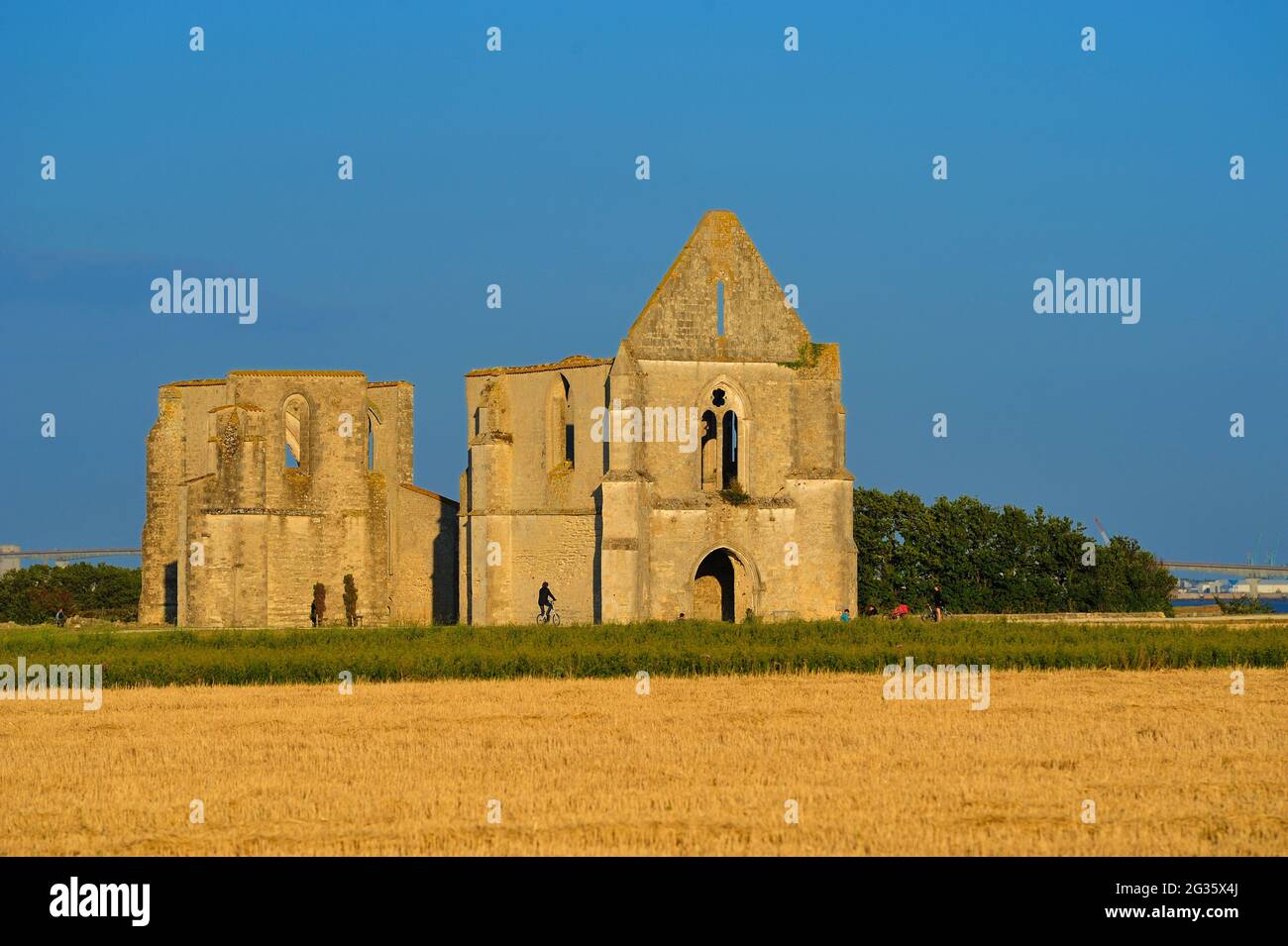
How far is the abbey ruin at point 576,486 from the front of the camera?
44281 millimetres

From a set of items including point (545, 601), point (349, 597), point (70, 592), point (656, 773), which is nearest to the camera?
point (656, 773)

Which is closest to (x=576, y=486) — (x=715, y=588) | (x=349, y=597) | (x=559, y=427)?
(x=559, y=427)

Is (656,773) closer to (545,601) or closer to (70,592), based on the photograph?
(545,601)

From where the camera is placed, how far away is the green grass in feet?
106

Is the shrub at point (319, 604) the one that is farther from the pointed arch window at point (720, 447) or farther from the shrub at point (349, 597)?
the pointed arch window at point (720, 447)

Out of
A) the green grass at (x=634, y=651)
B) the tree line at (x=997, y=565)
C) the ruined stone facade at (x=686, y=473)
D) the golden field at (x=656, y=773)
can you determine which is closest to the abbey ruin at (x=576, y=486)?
the ruined stone facade at (x=686, y=473)

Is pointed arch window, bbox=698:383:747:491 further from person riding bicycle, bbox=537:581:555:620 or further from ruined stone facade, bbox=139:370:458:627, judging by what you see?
ruined stone facade, bbox=139:370:458:627

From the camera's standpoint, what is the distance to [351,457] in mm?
51125

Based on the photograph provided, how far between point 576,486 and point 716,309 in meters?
5.81

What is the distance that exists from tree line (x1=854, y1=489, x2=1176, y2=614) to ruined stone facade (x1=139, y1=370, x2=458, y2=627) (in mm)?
14709

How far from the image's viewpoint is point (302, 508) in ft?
166

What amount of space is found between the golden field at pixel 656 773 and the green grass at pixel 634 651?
362 cm

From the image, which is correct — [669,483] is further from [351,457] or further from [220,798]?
[220,798]
